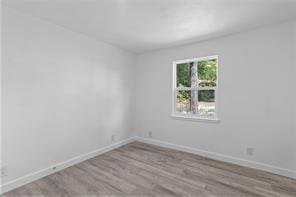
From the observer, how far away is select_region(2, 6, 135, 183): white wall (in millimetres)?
1985

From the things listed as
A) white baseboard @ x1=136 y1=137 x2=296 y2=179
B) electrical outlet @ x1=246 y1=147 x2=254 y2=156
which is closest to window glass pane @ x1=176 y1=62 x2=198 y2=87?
white baseboard @ x1=136 y1=137 x2=296 y2=179

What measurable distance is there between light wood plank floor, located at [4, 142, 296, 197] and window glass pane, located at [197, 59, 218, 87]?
1.60 m

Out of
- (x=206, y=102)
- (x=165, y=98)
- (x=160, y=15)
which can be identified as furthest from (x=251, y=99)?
(x=160, y=15)

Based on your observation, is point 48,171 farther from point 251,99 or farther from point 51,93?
point 251,99

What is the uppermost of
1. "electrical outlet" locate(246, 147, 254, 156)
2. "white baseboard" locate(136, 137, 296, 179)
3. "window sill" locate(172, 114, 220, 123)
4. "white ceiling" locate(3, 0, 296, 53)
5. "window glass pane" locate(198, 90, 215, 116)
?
"white ceiling" locate(3, 0, 296, 53)

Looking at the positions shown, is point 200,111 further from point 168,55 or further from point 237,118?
point 168,55

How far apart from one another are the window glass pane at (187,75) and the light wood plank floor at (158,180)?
168cm

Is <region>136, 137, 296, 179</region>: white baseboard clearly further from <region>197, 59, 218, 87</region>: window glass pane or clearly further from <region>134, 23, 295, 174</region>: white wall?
<region>197, 59, 218, 87</region>: window glass pane

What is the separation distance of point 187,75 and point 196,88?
400 millimetres

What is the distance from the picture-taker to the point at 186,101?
11.5 feet

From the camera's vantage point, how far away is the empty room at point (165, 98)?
1.98 m

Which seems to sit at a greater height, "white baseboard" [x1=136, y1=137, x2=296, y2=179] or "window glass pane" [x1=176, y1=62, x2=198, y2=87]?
"window glass pane" [x1=176, y1=62, x2=198, y2=87]

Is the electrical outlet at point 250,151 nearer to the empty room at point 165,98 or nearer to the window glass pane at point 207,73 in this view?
the empty room at point 165,98

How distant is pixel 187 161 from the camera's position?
2.88m
